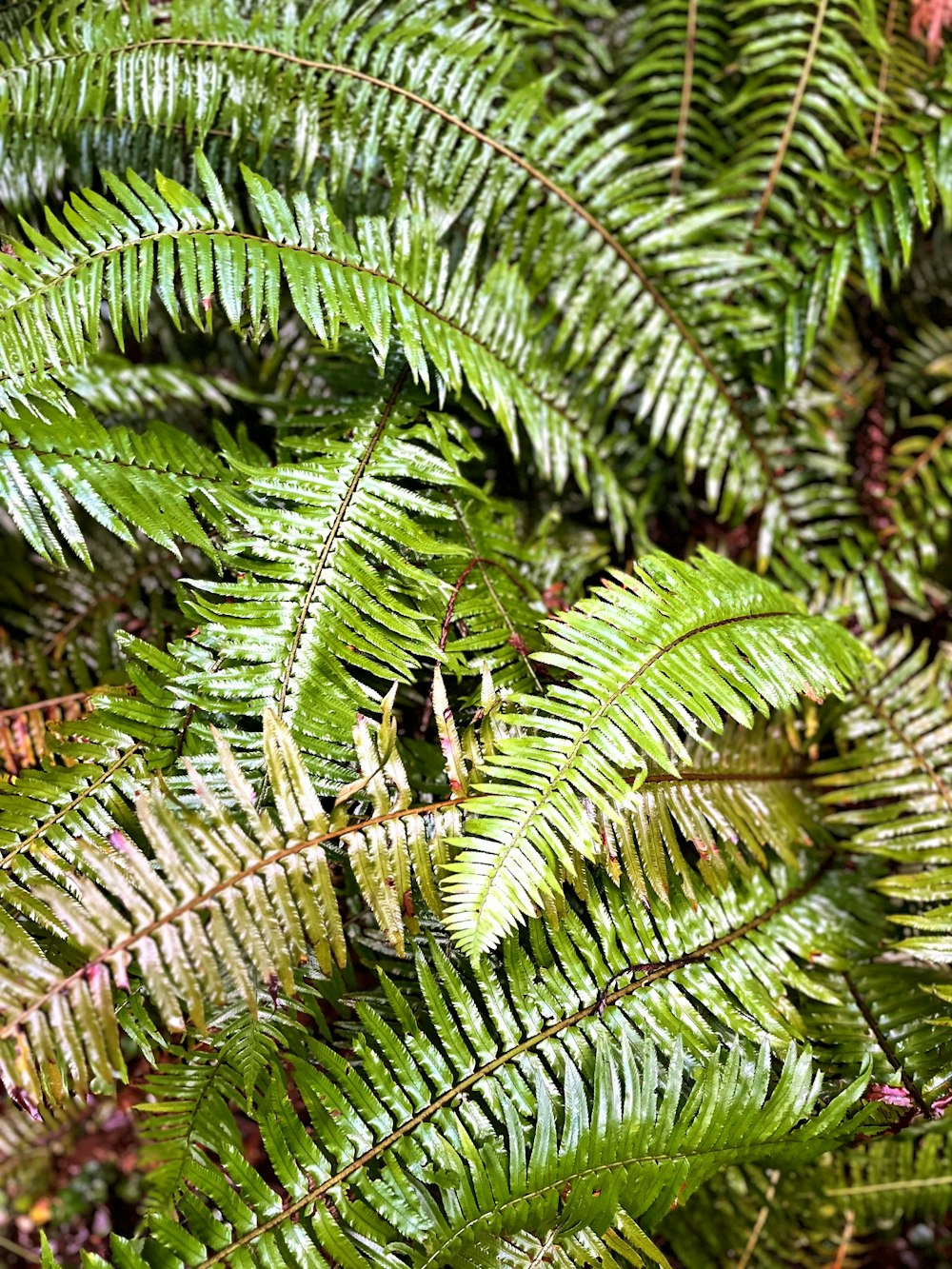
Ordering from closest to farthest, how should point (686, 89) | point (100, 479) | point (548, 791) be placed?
point (548, 791) → point (100, 479) → point (686, 89)

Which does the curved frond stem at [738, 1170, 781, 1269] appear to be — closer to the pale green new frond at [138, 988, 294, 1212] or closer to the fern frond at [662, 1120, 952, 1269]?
the fern frond at [662, 1120, 952, 1269]

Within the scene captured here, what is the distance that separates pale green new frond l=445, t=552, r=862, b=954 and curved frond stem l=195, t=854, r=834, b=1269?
23cm

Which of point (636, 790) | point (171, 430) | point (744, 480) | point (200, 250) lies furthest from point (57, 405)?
point (744, 480)

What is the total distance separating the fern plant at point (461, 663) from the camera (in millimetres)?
1351

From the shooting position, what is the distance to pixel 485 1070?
1451 mm

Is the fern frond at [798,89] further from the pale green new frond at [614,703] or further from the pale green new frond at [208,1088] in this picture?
the pale green new frond at [208,1088]

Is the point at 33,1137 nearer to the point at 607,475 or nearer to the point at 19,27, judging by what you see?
the point at 607,475

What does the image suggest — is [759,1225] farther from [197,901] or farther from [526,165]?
[526,165]

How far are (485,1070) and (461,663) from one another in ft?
2.34

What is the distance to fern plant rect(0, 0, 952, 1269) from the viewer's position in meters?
1.35

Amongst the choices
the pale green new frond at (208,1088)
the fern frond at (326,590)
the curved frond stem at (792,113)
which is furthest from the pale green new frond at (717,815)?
the curved frond stem at (792,113)

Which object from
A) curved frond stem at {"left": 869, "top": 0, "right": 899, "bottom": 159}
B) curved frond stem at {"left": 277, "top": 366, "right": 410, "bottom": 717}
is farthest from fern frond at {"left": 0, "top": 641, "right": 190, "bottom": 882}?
curved frond stem at {"left": 869, "top": 0, "right": 899, "bottom": 159}

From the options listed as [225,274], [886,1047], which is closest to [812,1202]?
[886,1047]

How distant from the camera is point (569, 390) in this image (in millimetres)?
2332
